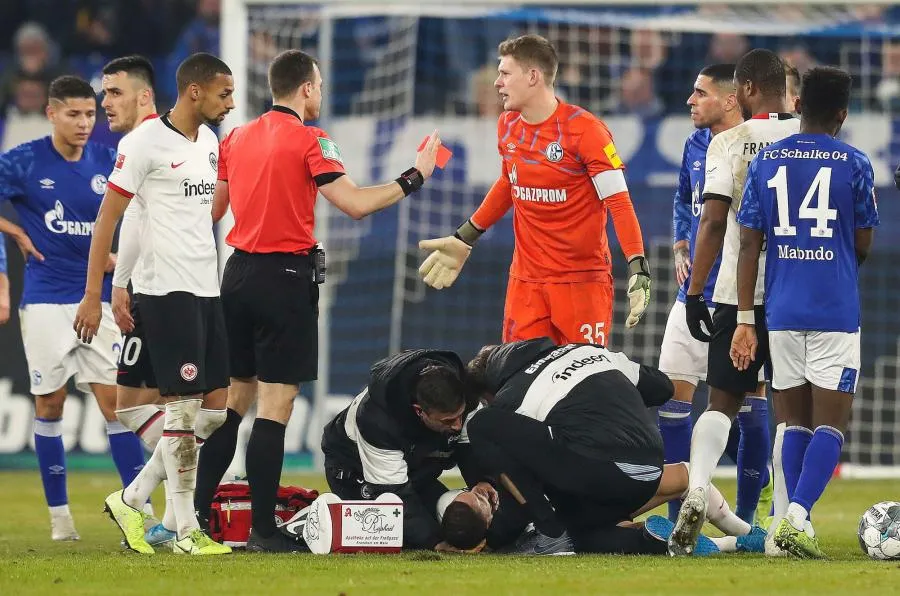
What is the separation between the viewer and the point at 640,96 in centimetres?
1320

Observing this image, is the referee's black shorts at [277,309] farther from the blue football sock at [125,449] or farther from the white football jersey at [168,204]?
the blue football sock at [125,449]

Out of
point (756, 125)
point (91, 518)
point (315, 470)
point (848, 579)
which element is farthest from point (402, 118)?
point (848, 579)

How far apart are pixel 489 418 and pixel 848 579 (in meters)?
1.63

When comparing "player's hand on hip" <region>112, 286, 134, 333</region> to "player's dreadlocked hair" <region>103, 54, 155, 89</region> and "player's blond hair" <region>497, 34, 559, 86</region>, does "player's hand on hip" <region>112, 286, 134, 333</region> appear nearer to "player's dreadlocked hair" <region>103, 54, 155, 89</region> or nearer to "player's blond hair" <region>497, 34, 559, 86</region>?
"player's dreadlocked hair" <region>103, 54, 155, 89</region>

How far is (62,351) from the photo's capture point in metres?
8.17

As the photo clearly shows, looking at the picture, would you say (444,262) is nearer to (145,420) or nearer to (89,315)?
(145,420)

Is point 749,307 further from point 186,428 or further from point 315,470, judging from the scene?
point 315,470

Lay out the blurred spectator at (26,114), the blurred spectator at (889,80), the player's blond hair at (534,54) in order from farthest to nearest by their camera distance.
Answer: the blurred spectator at (26,114) → the blurred spectator at (889,80) → the player's blond hair at (534,54)

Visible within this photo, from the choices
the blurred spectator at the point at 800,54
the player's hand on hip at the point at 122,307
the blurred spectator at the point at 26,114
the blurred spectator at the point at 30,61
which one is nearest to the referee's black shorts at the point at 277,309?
the player's hand on hip at the point at 122,307

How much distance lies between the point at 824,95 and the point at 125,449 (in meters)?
4.19

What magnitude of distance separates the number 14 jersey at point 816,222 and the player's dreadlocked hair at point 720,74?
1355 millimetres

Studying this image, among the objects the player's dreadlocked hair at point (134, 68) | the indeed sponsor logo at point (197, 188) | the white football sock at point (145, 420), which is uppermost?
the player's dreadlocked hair at point (134, 68)

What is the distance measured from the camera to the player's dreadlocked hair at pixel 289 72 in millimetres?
6703

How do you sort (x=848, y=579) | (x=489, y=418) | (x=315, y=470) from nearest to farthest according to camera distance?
(x=848, y=579)
(x=489, y=418)
(x=315, y=470)
